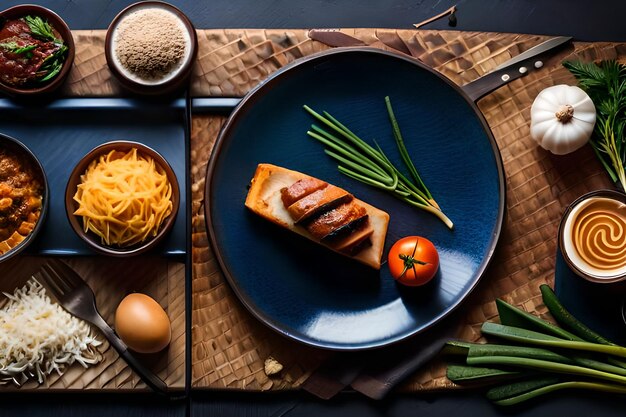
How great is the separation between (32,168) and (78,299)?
528 millimetres

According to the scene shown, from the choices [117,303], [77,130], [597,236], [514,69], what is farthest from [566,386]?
[77,130]

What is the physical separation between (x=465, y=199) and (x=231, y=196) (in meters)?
0.91

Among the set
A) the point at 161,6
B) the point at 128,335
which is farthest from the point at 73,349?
the point at 161,6

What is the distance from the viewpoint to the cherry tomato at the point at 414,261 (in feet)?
8.72

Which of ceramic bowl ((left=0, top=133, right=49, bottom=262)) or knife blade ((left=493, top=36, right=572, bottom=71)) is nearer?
ceramic bowl ((left=0, top=133, right=49, bottom=262))

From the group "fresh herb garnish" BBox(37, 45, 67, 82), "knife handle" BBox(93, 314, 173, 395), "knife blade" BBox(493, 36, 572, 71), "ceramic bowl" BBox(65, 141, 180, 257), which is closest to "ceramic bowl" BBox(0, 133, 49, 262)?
"ceramic bowl" BBox(65, 141, 180, 257)

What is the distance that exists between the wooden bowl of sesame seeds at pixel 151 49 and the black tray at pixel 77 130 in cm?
10

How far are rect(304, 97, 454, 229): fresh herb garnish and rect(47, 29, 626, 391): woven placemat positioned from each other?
274 millimetres

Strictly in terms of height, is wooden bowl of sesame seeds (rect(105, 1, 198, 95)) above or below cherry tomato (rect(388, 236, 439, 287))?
above

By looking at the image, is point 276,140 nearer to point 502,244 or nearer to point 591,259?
point 502,244

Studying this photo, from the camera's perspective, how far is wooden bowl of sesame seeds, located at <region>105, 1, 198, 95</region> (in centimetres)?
277

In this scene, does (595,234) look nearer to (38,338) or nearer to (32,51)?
(38,338)

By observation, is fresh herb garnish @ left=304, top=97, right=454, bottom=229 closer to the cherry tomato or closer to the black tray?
the cherry tomato

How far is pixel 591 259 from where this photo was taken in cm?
271
